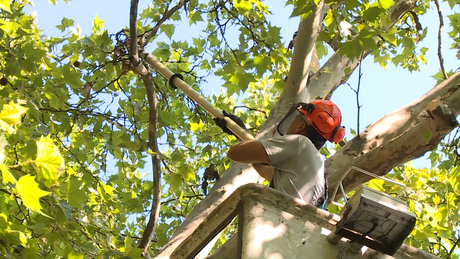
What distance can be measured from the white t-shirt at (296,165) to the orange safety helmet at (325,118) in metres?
0.65

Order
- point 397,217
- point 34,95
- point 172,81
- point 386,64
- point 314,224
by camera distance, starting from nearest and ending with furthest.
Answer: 1. point 397,217
2. point 314,224
3. point 34,95
4. point 172,81
5. point 386,64

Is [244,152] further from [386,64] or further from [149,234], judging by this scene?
[386,64]

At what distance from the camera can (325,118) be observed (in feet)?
12.2

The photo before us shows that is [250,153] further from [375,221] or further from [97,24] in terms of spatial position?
[97,24]

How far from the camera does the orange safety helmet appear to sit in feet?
12.2

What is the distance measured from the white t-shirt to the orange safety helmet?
647mm

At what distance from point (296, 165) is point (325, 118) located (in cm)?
78

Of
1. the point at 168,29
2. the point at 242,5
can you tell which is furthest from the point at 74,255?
the point at 168,29

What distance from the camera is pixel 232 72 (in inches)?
199

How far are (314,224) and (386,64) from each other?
189 inches

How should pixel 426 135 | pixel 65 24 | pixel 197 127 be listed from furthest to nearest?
1. pixel 65 24
2. pixel 197 127
3. pixel 426 135

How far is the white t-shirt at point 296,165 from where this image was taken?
3.00 metres

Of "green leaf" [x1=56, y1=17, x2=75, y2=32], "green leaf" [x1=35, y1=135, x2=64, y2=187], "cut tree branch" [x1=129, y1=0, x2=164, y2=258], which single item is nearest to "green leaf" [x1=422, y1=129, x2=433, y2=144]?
"cut tree branch" [x1=129, y1=0, x2=164, y2=258]

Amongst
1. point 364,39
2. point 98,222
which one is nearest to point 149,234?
point 98,222
